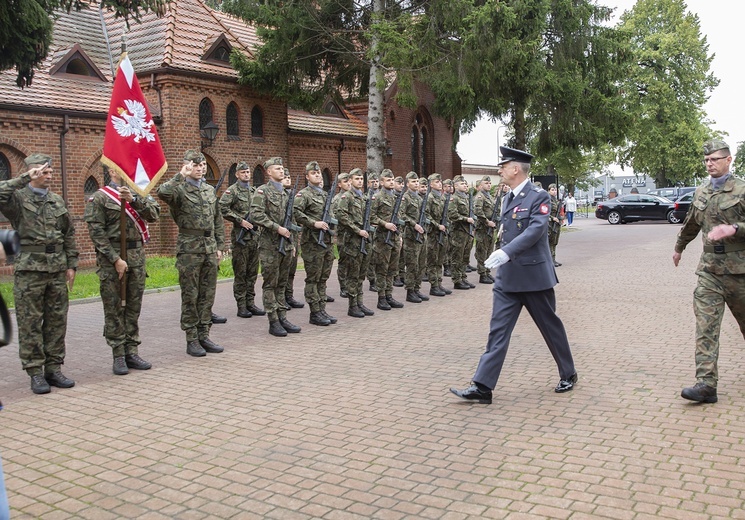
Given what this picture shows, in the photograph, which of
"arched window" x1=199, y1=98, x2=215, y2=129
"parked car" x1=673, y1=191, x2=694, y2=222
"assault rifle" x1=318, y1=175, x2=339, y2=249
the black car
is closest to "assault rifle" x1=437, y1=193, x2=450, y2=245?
"assault rifle" x1=318, y1=175, x2=339, y2=249

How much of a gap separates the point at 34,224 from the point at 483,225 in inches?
385

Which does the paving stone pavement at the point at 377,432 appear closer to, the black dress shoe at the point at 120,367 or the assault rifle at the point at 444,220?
the black dress shoe at the point at 120,367

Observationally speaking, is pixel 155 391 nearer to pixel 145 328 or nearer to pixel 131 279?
pixel 131 279

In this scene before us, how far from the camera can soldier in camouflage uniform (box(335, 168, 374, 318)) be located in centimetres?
1092

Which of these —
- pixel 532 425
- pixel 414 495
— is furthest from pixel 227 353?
pixel 414 495

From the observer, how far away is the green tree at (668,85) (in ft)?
166

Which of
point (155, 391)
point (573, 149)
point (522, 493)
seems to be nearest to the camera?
point (522, 493)

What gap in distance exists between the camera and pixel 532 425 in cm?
554

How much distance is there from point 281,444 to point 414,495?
1.30 metres

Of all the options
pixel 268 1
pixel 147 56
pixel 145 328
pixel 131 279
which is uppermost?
pixel 268 1

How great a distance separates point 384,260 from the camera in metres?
11.5

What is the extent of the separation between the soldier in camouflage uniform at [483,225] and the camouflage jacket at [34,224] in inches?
364

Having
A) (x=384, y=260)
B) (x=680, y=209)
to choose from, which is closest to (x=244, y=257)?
(x=384, y=260)

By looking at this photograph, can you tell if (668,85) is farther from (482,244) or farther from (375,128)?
(482,244)
